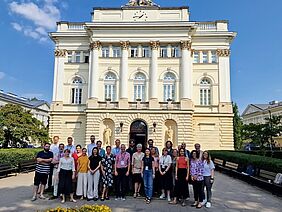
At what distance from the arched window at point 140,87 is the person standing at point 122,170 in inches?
873

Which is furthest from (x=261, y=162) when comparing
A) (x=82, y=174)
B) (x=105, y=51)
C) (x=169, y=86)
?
(x=105, y=51)

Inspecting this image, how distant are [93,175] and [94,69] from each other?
2357 centimetres

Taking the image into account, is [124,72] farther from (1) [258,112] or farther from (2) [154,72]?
(1) [258,112]

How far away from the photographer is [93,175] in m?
Result: 9.45

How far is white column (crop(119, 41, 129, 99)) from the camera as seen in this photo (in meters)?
31.3

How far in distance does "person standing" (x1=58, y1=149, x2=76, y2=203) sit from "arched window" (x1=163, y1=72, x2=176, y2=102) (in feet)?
75.1

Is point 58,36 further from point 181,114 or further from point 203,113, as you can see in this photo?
point 203,113

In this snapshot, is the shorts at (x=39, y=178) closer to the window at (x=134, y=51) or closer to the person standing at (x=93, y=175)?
the person standing at (x=93, y=175)

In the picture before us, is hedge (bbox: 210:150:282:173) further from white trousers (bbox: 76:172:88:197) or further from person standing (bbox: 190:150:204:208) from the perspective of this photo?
white trousers (bbox: 76:172:88:197)

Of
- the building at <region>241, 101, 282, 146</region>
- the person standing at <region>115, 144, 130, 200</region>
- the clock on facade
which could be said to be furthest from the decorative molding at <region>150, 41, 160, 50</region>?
the building at <region>241, 101, 282, 146</region>

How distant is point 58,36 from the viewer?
33938mm

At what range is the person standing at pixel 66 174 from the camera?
9109mm

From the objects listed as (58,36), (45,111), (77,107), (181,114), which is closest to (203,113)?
(181,114)

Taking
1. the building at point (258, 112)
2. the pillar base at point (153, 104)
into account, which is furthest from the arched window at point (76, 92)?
the building at point (258, 112)
